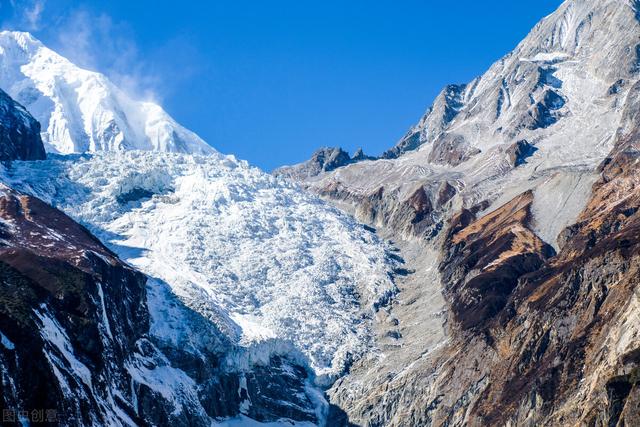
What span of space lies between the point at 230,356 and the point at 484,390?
5134cm

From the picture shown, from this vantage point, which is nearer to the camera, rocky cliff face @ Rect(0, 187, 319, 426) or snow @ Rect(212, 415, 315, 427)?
rocky cliff face @ Rect(0, 187, 319, 426)

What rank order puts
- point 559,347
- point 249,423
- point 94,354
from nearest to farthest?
point 94,354 → point 559,347 → point 249,423

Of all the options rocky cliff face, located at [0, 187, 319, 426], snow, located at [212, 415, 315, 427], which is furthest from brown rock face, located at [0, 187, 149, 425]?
snow, located at [212, 415, 315, 427]

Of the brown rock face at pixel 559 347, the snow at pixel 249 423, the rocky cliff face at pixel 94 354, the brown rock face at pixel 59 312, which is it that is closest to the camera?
the brown rock face at pixel 59 312

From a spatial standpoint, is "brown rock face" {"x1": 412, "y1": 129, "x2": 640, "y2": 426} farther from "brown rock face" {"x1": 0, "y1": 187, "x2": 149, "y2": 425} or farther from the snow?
"brown rock face" {"x1": 0, "y1": 187, "x2": 149, "y2": 425}

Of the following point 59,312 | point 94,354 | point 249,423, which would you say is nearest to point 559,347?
point 249,423

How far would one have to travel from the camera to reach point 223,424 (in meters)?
178

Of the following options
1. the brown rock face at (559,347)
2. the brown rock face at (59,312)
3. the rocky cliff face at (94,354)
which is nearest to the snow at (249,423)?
the rocky cliff face at (94,354)

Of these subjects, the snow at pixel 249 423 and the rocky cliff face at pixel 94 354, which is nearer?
the rocky cliff face at pixel 94 354

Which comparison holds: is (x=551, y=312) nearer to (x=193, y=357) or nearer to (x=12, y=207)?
(x=193, y=357)

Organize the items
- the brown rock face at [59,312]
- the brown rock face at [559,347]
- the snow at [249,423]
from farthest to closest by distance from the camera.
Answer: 1. the snow at [249,423]
2. the brown rock face at [559,347]
3. the brown rock face at [59,312]

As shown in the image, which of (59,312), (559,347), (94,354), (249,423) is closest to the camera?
(59,312)

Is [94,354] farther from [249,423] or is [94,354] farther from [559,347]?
[559,347]

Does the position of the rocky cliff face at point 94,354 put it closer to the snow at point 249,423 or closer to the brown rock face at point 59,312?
the brown rock face at point 59,312
